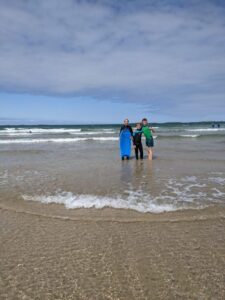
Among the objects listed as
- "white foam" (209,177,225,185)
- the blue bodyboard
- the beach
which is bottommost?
"white foam" (209,177,225,185)

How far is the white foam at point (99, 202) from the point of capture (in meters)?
5.50

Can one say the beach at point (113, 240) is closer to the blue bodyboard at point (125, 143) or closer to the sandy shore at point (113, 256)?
the sandy shore at point (113, 256)

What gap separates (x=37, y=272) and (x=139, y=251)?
4.09ft

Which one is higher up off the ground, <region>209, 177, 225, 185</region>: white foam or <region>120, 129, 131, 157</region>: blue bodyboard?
<region>120, 129, 131, 157</region>: blue bodyboard

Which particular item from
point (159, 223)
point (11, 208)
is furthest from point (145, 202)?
point (11, 208)

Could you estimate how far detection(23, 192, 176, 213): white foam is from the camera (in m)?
5.50

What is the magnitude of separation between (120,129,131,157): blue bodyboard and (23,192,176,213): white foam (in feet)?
22.4

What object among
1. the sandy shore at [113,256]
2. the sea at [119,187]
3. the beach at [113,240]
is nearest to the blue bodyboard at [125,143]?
the sea at [119,187]

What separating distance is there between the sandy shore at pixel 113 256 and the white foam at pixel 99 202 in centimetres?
40

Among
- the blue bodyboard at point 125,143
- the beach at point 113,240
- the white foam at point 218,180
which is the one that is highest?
the blue bodyboard at point 125,143

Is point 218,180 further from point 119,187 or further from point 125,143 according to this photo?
point 125,143

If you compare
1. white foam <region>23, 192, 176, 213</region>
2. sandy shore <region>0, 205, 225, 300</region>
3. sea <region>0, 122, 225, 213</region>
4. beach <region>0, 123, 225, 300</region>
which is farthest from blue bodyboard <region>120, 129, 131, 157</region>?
sandy shore <region>0, 205, 225, 300</region>

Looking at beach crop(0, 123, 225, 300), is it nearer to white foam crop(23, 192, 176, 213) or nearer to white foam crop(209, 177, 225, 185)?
white foam crop(23, 192, 176, 213)

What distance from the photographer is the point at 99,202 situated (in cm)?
589
